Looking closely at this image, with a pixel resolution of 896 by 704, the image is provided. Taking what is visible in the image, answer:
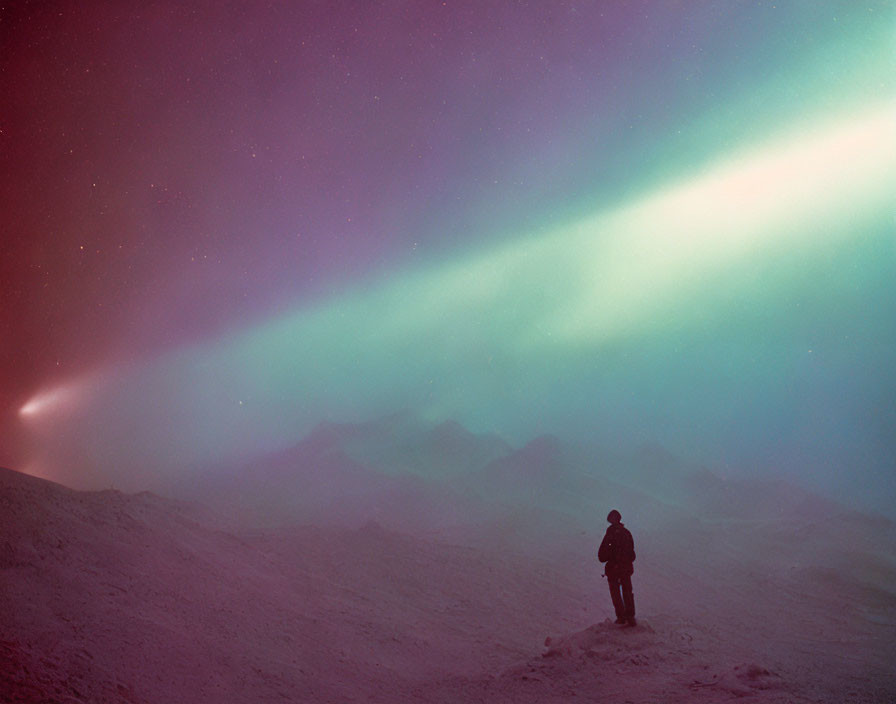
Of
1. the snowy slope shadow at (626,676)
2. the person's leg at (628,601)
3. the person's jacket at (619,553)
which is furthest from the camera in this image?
the person's jacket at (619,553)

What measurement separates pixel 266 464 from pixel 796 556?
50.1m

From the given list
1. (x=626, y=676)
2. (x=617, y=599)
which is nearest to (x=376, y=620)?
(x=617, y=599)

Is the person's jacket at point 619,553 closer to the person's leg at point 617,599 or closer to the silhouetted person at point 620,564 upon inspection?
the silhouetted person at point 620,564

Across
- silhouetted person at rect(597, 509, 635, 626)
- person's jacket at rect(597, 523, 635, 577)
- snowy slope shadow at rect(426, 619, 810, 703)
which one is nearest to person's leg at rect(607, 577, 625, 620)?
silhouetted person at rect(597, 509, 635, 626)

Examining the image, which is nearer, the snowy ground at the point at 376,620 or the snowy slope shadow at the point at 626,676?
the snowy slope shadow at the point at 626,676

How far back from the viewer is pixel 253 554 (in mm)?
18656

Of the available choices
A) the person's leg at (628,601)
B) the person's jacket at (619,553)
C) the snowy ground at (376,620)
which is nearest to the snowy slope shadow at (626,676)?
the snowy ground at (376,620)

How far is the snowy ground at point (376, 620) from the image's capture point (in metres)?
9.07

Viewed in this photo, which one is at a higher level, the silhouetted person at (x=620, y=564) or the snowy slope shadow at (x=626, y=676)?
the silhouetted person at (x=620, y=564)

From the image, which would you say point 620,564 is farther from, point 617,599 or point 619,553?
point 617,599

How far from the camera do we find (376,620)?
1597 cm

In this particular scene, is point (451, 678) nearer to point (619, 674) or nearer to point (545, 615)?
point (619, 674)

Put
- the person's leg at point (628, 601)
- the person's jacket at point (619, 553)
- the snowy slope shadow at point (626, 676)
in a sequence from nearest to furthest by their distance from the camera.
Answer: the snowy slope shadow at point (626, 676) → the person's leg at point (628, 601) → the person's jacket at point (619, 553)

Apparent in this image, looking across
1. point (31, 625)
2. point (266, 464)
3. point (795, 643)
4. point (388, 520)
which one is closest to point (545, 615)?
point (795, 643)
